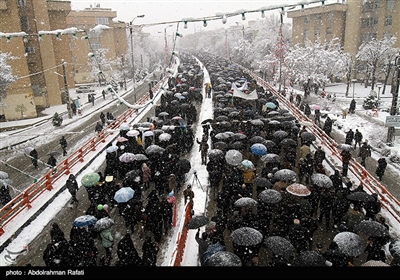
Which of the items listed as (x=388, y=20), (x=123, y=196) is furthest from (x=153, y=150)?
(x=388, y=20)

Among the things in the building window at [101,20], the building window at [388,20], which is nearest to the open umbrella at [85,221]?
the building window at [388,20]

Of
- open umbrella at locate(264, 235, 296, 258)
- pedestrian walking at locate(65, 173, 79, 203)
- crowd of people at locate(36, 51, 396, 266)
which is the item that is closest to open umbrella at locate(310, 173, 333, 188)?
crowd of people at locate(36, 51, 396, 266)

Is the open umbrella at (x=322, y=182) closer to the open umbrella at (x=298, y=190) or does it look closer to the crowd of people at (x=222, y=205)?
the crowd of people at (x=222, y=205)

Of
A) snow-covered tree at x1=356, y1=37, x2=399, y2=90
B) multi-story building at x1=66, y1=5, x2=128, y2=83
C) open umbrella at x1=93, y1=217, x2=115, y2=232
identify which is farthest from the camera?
multi-story building at x1=66, y1=5, x2=128, y2=83

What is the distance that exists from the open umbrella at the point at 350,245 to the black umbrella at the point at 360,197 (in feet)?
7.39

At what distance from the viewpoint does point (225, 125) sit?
16.0 metres

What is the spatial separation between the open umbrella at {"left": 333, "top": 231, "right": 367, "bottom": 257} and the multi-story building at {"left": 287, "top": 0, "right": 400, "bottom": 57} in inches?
1863

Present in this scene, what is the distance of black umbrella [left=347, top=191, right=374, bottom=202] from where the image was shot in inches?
357

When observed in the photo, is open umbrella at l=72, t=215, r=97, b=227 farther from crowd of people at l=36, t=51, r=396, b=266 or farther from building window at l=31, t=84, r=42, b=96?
building window at l=31, t=84, r=42, b=96

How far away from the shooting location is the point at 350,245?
6.98 m

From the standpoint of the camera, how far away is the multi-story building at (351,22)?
46.1 m

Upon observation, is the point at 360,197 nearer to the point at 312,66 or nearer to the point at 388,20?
the point at 312,66

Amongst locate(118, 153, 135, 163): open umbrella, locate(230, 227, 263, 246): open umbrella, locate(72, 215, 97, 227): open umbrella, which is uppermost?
locate(118, 153, 135, 163): open umbrella

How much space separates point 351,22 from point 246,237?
54.3 meters
